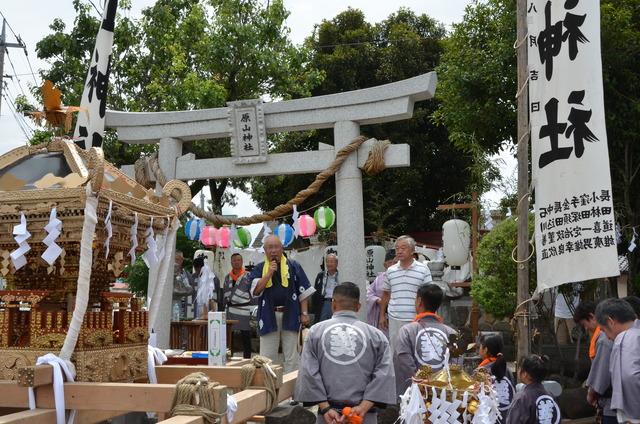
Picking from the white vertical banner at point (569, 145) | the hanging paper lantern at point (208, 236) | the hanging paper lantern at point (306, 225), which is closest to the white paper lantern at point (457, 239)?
the hanging paper lantern at point (306, 225)

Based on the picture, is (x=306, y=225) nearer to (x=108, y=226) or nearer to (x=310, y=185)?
(x=310, y=185)

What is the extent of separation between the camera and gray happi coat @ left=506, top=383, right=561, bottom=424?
5168 millimetres

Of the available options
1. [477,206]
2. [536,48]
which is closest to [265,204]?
[477,206]

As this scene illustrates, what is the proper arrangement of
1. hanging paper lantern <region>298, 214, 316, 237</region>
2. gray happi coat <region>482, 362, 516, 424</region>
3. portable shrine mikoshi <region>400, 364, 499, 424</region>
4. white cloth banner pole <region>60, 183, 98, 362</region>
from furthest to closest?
1. hanging paper lantern <region>298, 214, 316, 237</region>
2. gray happi coat <region>482, 362, 516, 424</region>
3. portable shrine mikoshi <region>400, 364, 499, 424</region>
4. white cloth banner pole <region>60, 183, 98, 362</region>

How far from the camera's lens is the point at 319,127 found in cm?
1044

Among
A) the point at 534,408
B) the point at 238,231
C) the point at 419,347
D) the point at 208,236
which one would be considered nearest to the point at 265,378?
the point at 419,347

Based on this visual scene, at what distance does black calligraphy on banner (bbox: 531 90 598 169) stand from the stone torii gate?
2.97 meters

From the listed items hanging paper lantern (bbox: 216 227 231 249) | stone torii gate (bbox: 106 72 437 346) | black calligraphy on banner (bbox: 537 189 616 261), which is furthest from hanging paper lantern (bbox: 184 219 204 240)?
black calligraphy on banner (bbox: 537 189 616 261)

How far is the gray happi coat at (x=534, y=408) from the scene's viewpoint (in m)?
5.17

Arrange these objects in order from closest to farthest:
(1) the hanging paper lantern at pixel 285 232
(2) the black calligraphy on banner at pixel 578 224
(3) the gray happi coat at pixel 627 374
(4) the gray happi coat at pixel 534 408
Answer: (3) the gray happi coat at pixel 627 374 < (4) the gray happi coat at pixel 534 408 < (2) the black calligraphy on banner at pixel 578 224 < (1) the hanging paper lantern at pixel 285 232

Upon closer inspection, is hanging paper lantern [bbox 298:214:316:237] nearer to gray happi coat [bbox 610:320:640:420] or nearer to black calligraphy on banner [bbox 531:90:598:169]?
black calligraphy on banner [bbox 531:90:598:169]

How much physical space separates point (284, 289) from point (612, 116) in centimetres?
737

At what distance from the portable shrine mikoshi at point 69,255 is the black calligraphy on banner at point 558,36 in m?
4.17

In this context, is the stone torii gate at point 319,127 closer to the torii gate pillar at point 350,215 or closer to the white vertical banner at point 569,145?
the torii gate pillar at point 350,215
